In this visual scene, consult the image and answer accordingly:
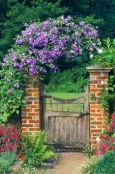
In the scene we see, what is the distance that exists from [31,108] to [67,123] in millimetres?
755

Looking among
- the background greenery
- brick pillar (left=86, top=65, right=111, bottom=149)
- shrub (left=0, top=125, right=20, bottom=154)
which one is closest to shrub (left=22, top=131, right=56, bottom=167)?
shrub (left=0, top=125, right=20, bottom=154)

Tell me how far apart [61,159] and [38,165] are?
771 millimetres

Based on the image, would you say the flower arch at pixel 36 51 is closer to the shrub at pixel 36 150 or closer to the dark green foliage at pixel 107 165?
the shrub at pixel 36 150

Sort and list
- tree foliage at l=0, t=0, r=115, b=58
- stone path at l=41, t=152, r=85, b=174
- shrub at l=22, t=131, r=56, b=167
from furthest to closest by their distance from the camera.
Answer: tree foliage at l=0, t=0, r=115, b=58
shrub at l=22, t=131, r=56, b=167
stone path at l=41, t=152, r=85, b=174

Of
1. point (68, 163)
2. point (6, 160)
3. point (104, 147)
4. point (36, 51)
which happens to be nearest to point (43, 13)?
point (36, 51)

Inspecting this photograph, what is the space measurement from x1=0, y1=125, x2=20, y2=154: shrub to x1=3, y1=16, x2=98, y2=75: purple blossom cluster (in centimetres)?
115

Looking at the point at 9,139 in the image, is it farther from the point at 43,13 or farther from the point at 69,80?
the point at 43,13

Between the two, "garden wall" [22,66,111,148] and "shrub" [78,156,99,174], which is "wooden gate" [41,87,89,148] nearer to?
"garden wall" [22,66,111,148]

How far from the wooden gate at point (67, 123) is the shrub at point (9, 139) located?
2.81ft

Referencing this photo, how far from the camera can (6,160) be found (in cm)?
821

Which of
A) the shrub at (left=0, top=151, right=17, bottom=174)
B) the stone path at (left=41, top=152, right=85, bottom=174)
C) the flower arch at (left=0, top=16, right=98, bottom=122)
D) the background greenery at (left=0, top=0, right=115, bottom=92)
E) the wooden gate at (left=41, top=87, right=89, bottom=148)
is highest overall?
the background greenery at (left=0, top=0, right=115, bottom=92)

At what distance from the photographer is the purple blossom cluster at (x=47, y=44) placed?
33.2 feet

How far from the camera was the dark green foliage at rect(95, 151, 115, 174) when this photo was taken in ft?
23.2

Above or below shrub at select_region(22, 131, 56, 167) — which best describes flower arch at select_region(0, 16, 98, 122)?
above
